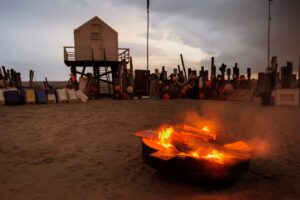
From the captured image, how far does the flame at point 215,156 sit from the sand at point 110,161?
0.62 meters

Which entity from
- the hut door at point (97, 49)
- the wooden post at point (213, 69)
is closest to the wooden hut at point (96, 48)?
the hut door at point (97, 49)

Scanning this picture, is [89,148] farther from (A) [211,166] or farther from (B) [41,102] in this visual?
(B) [41,102]

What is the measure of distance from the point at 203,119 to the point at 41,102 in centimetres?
1223

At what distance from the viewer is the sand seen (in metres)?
5.14

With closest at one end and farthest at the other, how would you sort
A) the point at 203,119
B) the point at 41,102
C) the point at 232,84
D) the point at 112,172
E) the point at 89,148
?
the point at 112,172 → the point at 89,148 → the point at 203,119 → the point at 41,102 → the point at 232,84

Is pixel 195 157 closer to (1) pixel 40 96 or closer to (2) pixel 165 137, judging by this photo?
(2) pixel 165 137

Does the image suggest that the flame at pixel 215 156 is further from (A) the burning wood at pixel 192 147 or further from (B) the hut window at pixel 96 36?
(B) the hut window at pixel 96 36

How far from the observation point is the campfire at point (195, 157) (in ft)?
16.2

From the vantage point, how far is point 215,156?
5086 mm

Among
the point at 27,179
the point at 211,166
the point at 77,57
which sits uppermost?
the point at 77,57

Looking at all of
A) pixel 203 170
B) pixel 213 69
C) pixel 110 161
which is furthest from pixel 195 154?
pixel 213 69

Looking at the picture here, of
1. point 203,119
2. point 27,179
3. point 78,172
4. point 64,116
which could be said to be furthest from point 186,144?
point 64,116

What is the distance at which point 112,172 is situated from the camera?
6.19m

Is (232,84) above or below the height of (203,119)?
above
